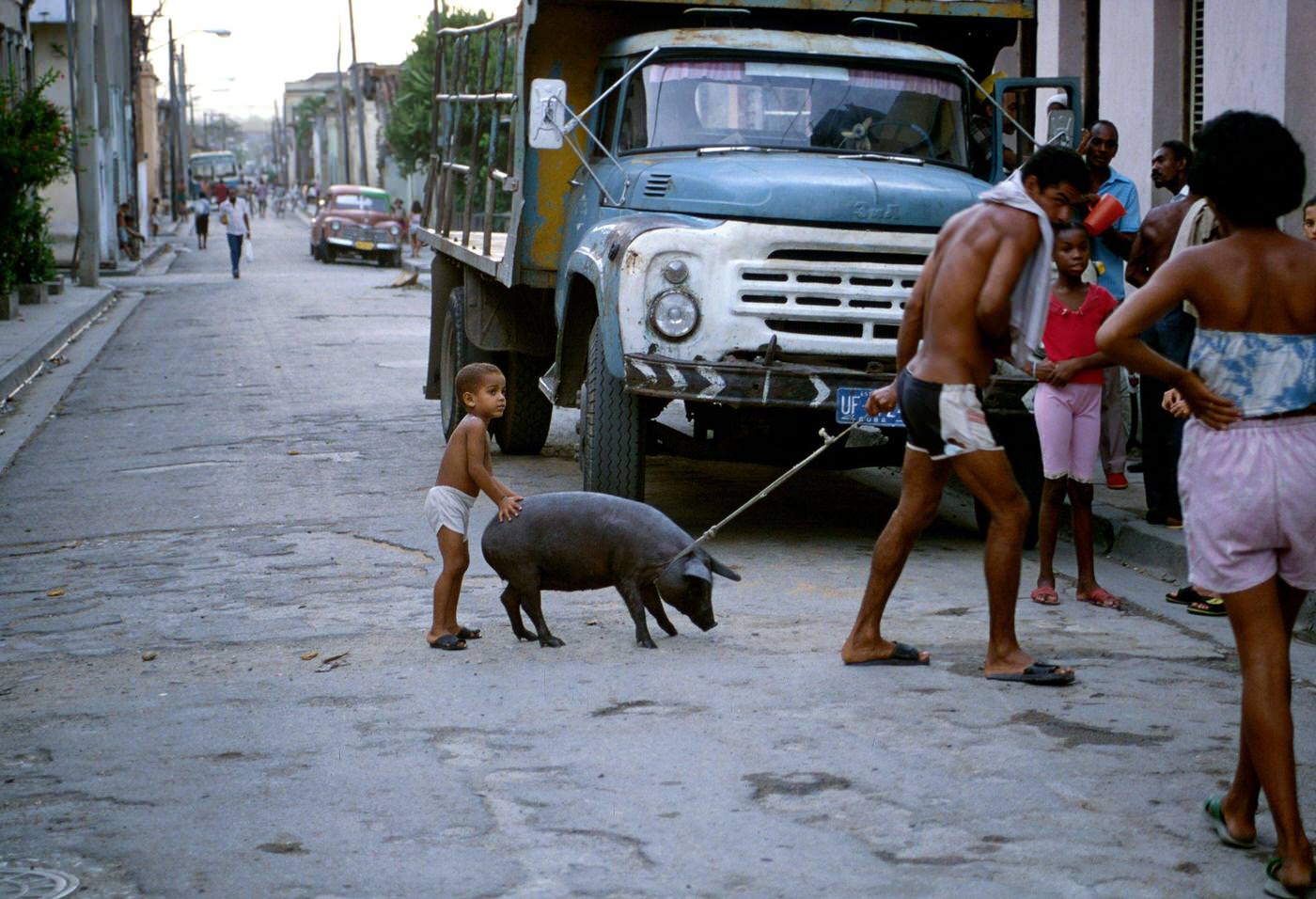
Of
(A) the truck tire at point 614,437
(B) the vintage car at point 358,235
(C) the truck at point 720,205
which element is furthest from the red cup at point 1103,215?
(B) the vintage car at point 358,235

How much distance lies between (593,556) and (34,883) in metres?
2.61

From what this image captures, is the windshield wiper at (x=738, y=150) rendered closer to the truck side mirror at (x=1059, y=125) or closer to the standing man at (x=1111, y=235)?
the truck side mirror at (x=1059, y=125)

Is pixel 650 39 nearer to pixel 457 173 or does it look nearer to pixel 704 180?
pixel 704 180

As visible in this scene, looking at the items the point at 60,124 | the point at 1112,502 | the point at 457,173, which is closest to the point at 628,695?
the point at 1112,502

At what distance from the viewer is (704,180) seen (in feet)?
28.1

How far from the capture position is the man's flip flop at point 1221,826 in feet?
14.3

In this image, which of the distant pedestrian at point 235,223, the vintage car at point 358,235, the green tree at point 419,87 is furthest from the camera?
the green tree at point 419,87

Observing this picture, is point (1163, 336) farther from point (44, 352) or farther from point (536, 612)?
point (44, 352)

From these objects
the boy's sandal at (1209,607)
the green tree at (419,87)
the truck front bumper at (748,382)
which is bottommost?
the boy's sandal at (1209,607)

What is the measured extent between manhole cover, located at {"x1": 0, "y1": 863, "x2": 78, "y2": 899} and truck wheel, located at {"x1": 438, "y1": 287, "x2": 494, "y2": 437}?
23.5 feet

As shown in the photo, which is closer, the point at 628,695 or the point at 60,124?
the point at 628,695

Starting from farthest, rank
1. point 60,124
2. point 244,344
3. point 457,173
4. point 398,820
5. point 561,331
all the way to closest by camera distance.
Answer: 1. point 60,124
2. point 244,344
3. point 457,173
4. point 561,331
5. point 398,820

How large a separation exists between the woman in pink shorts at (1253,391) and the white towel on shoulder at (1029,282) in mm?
1550

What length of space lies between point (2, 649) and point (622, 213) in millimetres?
3693
